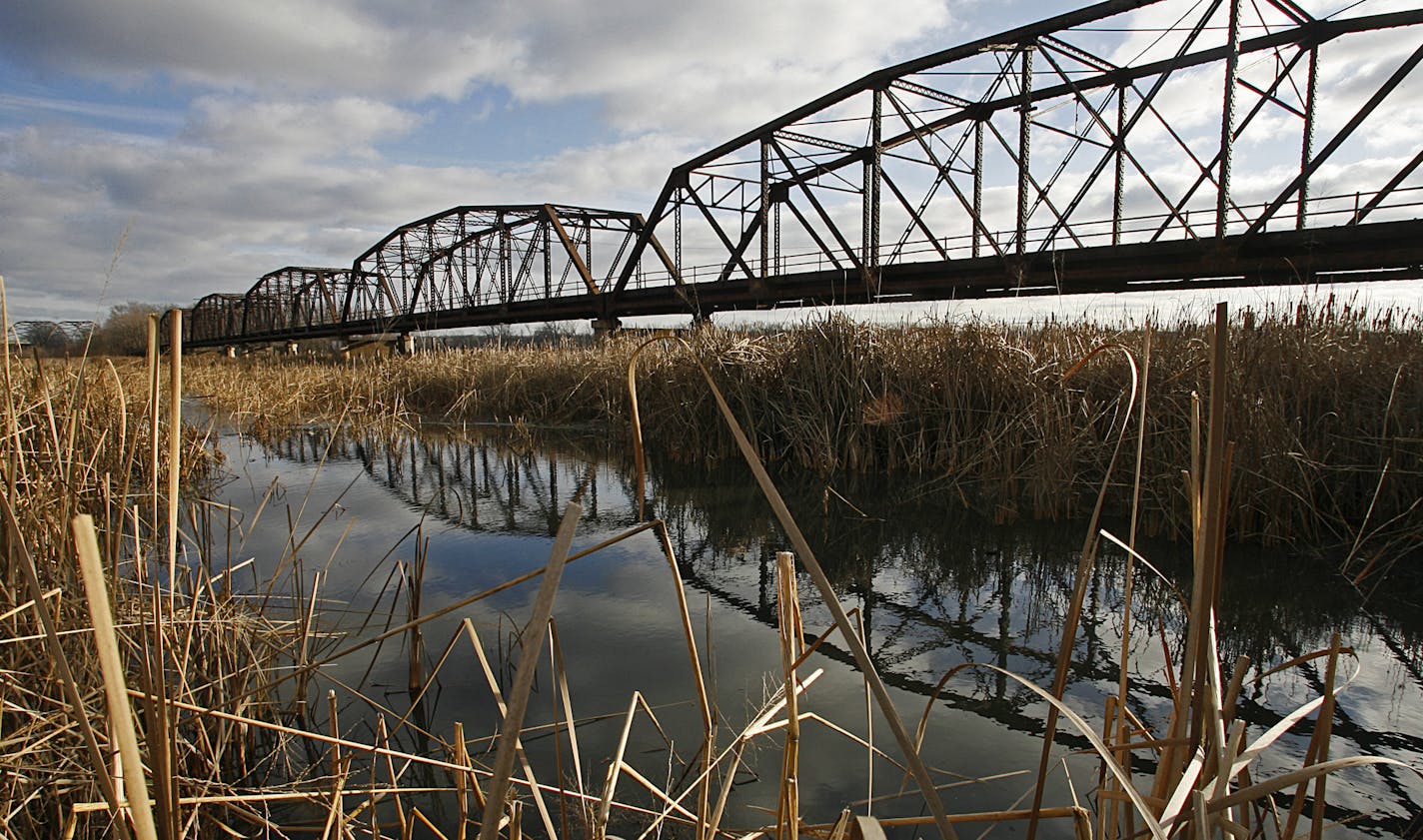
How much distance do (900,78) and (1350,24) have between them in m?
7.84

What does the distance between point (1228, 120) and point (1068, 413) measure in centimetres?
1009

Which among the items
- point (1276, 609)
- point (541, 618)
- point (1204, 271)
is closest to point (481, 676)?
point (541, 618)

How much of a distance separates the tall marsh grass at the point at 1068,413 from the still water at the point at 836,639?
0.49 m

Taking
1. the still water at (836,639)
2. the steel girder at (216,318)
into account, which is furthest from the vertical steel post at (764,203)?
the steel girder at (216,318)

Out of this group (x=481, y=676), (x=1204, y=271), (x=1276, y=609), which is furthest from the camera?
(x=1204, y=271)

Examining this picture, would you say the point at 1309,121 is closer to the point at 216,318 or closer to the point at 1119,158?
Result: the point at 1119,158

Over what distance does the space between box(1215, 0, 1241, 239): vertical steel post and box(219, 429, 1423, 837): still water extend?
9.61 metres

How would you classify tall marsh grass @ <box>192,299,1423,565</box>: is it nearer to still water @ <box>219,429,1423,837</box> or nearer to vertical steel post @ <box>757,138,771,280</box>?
still water @ <box>219,429,1423,837</box>

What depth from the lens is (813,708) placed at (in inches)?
97.0

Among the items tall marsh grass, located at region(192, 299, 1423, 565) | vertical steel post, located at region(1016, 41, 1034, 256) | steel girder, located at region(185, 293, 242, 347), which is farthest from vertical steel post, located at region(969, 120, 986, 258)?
steel girder, located at region(185, 293, 242, 347)

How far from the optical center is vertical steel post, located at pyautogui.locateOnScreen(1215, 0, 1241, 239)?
11.1 metres

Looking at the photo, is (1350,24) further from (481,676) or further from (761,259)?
(481,676)

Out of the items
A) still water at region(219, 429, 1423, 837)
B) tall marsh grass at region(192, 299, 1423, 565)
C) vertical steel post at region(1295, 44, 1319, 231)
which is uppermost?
vertical steel post at region(1295, 44, 1319, 231)

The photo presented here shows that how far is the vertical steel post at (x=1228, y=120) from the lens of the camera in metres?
11.1
